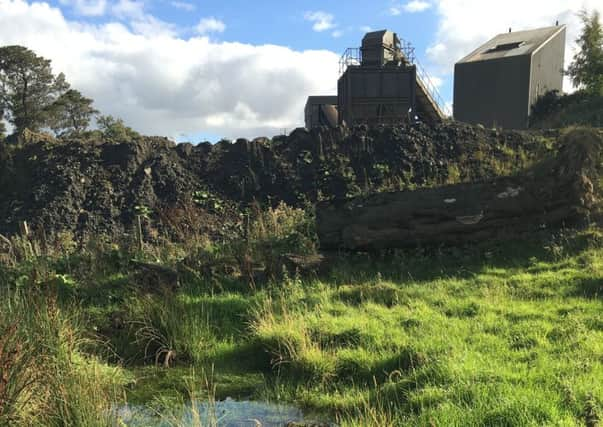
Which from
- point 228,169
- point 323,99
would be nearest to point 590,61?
point 323,99

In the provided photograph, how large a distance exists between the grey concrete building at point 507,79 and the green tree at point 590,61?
190 centimetres

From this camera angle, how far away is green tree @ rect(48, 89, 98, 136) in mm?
35969

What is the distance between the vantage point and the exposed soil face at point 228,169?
525 inches

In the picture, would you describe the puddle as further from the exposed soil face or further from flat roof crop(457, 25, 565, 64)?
flat roof crop(457, 25, 565, 64)

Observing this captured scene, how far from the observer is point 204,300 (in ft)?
23.7

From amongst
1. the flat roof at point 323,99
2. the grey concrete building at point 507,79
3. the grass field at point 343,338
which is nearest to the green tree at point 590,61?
the grey concrete building at point 507,79

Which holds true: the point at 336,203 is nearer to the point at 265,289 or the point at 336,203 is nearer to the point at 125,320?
the point at 265,289

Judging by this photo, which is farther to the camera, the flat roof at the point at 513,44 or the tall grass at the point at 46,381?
the flat roof at the point at 513,44

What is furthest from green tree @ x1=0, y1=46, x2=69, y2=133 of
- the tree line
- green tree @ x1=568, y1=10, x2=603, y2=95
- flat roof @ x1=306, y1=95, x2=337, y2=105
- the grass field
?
green tree @ x1=568, y1=10, x2=603, y2=95

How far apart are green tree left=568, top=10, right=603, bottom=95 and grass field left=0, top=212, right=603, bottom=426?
34439 mm

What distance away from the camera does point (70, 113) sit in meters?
39.2

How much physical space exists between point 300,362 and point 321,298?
75.3 inches

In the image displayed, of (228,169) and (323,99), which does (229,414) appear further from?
(323,99)

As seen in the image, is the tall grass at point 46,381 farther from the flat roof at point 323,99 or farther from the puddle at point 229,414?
the flat roof at point 323,99
